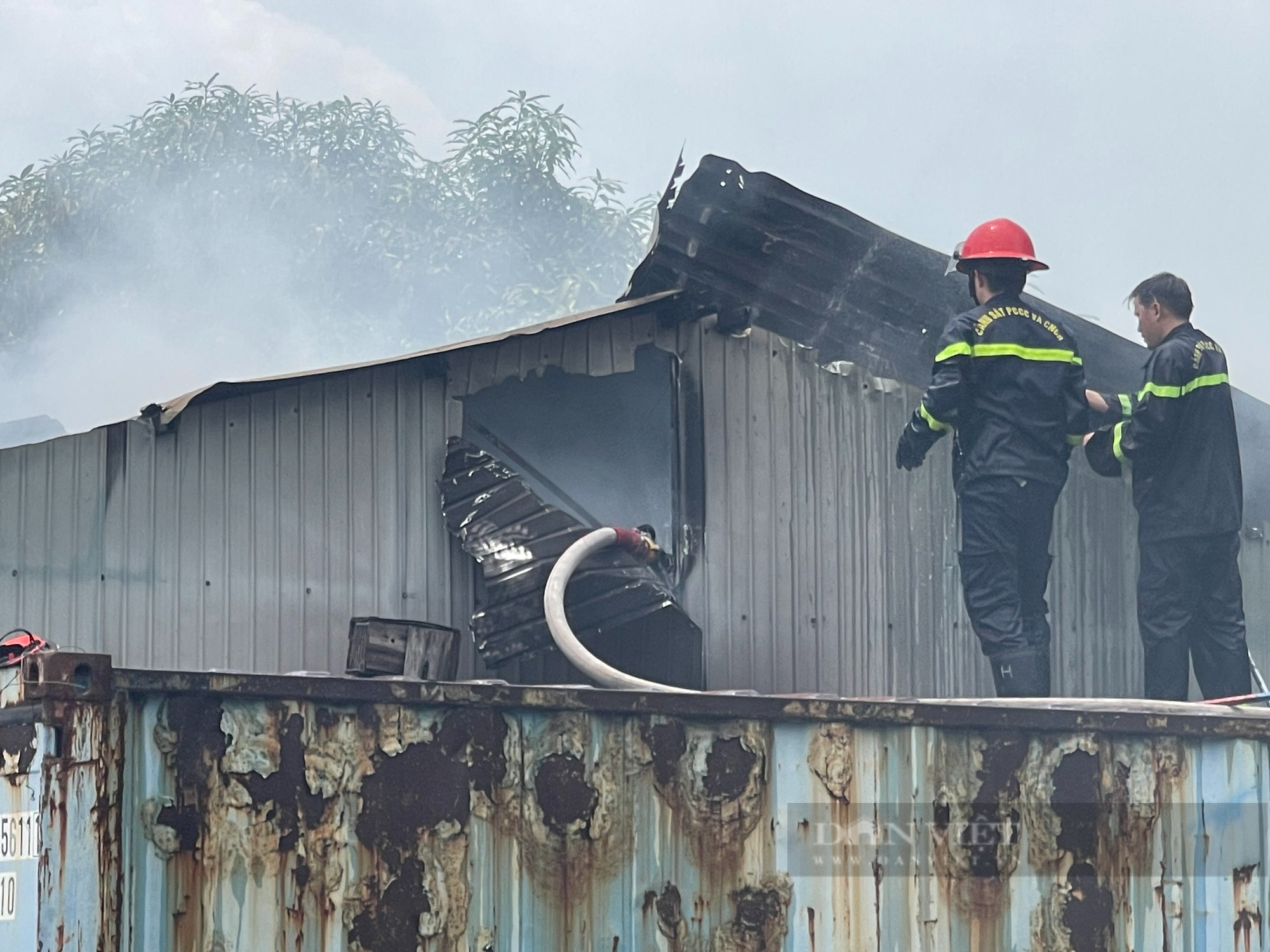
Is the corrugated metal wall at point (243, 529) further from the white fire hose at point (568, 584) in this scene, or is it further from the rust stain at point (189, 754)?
the rust stain at point (189, 754)

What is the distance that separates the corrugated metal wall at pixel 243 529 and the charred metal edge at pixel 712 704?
7.04 ft

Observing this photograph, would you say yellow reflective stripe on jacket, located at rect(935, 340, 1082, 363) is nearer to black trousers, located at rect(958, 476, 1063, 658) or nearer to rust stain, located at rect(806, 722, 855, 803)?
black trousers, located at rect(958, 476, 1063, 658)

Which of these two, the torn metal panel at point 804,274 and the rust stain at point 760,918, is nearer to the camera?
the rust stain at point 760,918

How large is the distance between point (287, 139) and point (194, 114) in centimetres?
184

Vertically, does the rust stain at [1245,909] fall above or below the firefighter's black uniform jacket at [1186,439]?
below

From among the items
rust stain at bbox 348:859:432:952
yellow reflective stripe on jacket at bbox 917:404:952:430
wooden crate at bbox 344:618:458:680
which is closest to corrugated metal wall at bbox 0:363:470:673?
wooden crate at bbox 344:618:458:680

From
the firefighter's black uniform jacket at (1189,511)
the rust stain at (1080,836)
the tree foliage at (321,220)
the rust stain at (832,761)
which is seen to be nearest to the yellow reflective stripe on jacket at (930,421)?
the firefighter's black uniform jacket at (1189,511)

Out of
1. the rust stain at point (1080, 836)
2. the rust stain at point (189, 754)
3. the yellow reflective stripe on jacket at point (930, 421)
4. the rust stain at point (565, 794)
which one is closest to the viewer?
the rust stain at point (189, 754)

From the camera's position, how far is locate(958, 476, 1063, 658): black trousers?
5809 mm

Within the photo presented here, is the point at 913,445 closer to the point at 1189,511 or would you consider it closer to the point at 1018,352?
the point at 1018,352

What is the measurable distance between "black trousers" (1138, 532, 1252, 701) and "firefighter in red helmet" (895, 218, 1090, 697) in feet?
1.58

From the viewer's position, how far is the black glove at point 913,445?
A: 595cm

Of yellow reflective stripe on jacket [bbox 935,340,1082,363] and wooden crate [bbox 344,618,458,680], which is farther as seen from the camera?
yellow reflective stripe on jacket [bbox 935,340,1082,363]

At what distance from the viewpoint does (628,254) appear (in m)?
30.8
